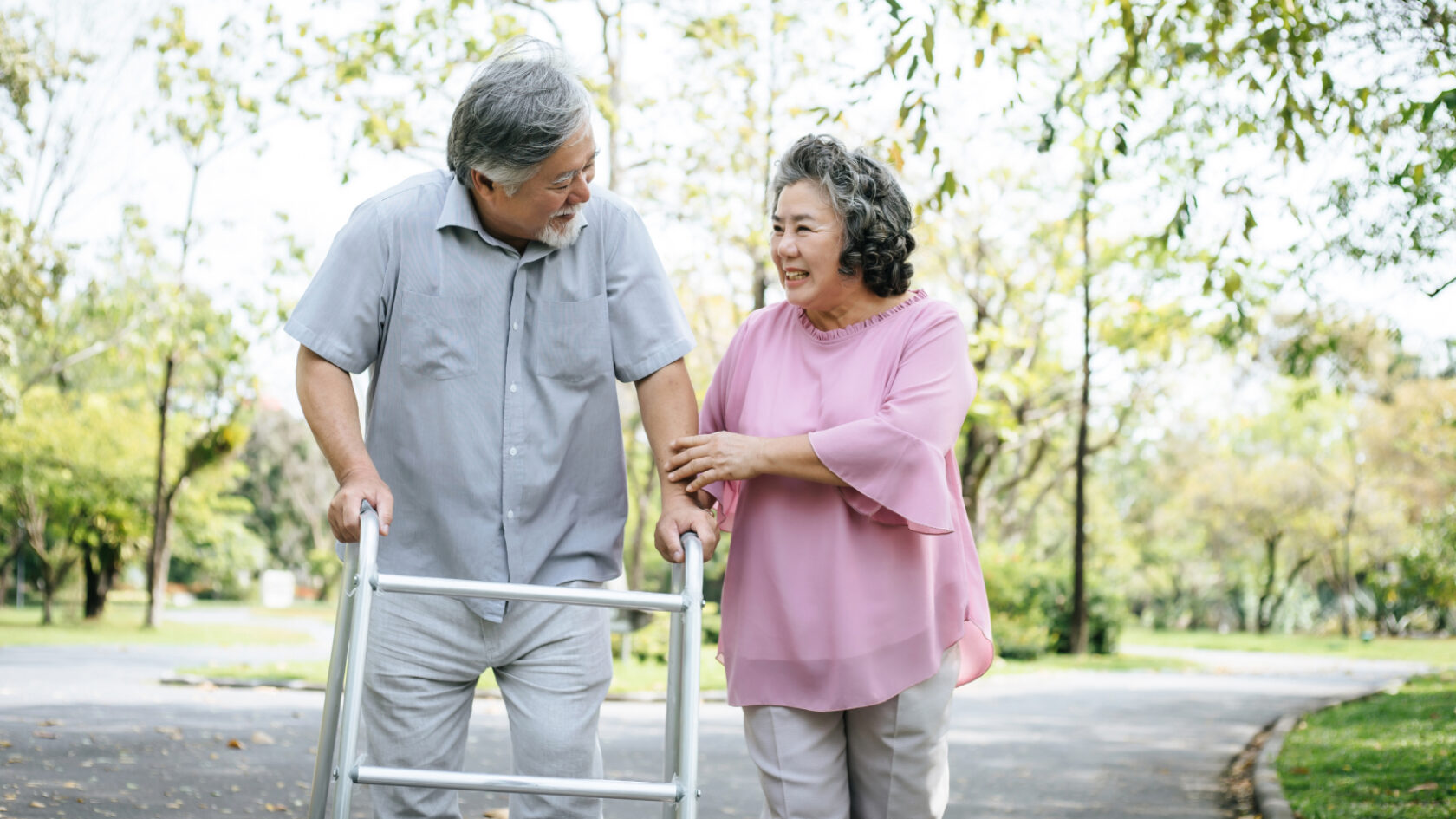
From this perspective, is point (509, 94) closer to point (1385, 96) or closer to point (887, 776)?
point (887, 776)

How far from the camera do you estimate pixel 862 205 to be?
265cm

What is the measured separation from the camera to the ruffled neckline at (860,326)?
2730mm

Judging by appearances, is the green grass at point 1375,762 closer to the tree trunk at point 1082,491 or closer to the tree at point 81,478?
the tree trunk at point 1082,491

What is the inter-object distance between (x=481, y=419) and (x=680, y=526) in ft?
1.58

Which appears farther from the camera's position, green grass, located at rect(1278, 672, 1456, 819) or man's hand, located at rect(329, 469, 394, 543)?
green grass, located at rect(1278, 672, 1456, 819)

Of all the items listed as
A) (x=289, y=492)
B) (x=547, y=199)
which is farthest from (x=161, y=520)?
(x=547, y=199)

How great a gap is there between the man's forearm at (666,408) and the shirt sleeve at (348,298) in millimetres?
599

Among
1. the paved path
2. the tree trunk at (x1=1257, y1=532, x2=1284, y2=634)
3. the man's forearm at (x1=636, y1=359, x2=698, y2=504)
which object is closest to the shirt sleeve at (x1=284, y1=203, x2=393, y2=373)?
the man's forearm at (x1=636, y1=359, x2=698, y2=504)

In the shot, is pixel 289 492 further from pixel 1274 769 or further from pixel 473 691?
pixel 473 691

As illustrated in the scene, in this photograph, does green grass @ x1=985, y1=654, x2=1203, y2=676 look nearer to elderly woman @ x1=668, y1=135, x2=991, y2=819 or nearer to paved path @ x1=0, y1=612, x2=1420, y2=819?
paved path @ x1=0, y1=612, x2=1420, y2=819

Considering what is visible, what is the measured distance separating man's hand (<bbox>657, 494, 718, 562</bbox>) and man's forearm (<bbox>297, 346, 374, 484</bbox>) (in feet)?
2.06


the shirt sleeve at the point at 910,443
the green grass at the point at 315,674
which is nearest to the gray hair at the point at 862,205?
the shirt sleeve at the point at 910,443

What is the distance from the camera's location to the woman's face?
104 inches

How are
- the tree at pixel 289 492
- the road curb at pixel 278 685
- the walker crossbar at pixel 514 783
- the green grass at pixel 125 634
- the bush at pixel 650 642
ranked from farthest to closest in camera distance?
the tree at pixel 289 492, the green grass at pixel 125 634, the bush at pixel 650 642, the road curb at pixel 278 685, the walker crossbar at pixel 514 783
